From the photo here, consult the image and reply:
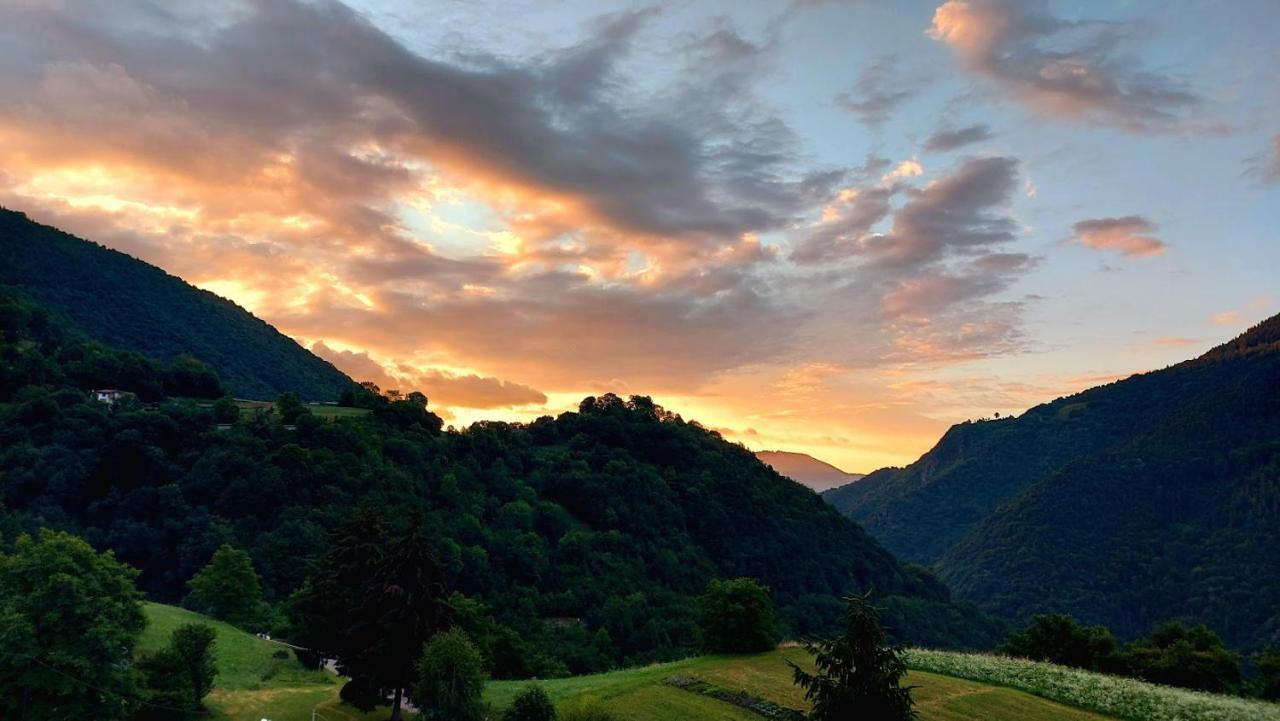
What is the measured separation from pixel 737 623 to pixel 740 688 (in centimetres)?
1027

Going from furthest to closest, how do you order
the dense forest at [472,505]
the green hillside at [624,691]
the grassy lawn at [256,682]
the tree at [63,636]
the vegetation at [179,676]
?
the dense forest at [472,505]
the green hillside at [624,691]
the grassy lawn at [256,682]
the vegetation at [179,676]
the tree at [63,636]

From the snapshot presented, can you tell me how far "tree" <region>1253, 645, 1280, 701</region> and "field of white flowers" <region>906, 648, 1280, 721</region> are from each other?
7.49 m

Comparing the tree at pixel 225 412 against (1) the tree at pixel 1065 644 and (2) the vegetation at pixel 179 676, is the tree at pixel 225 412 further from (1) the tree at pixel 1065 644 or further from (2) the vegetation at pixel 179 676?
(1) the tree at pixel 1065 644

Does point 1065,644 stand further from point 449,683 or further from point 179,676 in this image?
A: point 179,676

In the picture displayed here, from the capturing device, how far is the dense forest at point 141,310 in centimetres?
16162

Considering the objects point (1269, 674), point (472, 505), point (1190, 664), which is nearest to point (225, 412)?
point (472, 505)

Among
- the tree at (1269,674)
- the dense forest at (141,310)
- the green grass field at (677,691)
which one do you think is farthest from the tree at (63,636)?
the dense forest at (141,310)

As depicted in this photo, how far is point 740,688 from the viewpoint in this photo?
4694cm

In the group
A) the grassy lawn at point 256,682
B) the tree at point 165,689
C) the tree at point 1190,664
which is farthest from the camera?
the tree at point 1190,664

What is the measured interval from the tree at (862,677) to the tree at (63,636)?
1298 inches

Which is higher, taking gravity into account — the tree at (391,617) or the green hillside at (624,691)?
the tree at (391,617)

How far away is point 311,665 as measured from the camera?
49469mm

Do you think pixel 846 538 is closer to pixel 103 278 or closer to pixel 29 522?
pixel 29 522

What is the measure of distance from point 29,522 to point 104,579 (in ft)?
165
